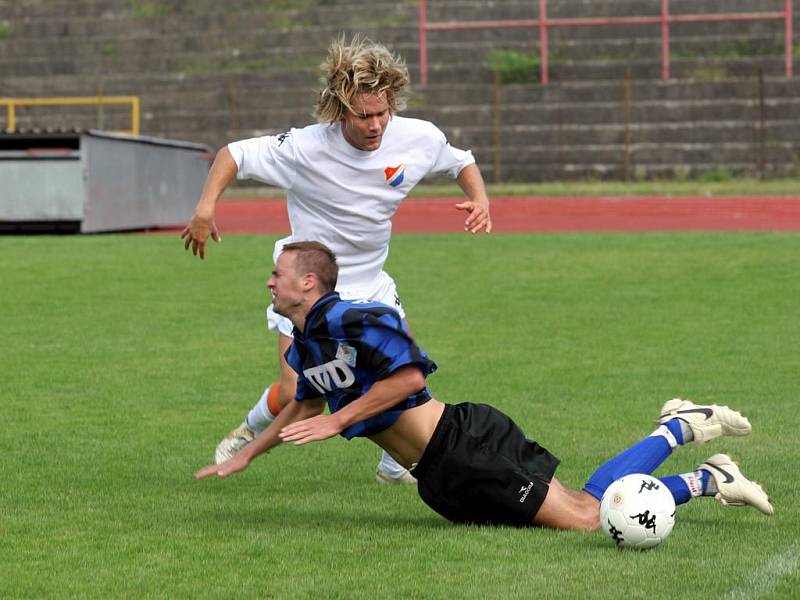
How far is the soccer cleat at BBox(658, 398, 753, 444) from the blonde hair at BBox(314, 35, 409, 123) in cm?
177

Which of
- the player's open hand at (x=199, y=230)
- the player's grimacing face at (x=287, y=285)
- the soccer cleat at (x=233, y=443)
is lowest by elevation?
the soccer cleat at (x=233, y=443)

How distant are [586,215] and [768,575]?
62.9ft

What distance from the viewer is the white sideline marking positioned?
16.0 ft

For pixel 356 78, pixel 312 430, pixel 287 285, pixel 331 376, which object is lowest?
pixel 312 430

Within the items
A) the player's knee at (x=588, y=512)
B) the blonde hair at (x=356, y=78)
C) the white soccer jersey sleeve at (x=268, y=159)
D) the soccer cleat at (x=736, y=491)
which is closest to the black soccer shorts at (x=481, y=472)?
the player's knee at (x=588, y=512)

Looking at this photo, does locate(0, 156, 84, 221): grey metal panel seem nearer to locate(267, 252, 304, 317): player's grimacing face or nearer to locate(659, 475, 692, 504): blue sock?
locate(267, 252, 304, 317): player's grimacing face

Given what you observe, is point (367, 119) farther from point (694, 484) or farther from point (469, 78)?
point (469, 78)

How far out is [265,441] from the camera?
6.22m

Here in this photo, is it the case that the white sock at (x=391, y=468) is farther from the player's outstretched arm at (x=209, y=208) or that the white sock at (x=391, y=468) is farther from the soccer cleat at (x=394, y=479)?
the player's outstretched arm at (x=209, y=208)

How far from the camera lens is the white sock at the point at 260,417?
7.33m

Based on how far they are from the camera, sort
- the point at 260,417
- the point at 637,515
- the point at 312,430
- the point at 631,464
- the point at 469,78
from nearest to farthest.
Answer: the point at 637,515, the point at 312,430, the point at 631,464, the point at 260,417, the point at 469,78

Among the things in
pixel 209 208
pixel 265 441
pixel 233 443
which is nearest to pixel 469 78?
pixel 233 443

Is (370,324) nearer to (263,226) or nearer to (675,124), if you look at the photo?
(263,226)

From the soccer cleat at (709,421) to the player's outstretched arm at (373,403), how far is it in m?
1.23
